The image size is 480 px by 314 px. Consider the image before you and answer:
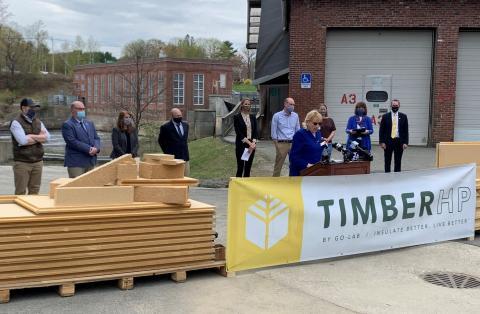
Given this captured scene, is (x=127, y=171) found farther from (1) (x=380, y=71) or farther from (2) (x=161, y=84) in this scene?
(2) (x=161, y=84)

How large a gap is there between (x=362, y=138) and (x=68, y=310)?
813cm

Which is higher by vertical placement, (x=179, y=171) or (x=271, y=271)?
(x=179, y=171)

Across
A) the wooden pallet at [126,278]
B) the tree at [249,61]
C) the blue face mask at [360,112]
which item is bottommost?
the wooden pallet at [126,278]

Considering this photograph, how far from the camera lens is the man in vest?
820 centimetres

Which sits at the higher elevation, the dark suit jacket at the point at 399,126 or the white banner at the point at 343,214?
the dark suit jacket at the point at 399,126

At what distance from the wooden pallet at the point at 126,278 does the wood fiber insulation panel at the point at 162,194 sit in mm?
725

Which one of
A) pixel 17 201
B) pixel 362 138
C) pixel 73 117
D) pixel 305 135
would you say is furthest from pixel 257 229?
pixel 362 138

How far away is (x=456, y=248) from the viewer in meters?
7.87

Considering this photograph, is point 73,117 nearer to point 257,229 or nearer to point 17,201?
point 17,201

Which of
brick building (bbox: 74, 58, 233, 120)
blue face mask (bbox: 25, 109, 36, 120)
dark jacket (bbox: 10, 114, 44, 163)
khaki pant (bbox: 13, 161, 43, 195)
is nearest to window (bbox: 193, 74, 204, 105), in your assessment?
brick building (bbox: 74, 58, 233, 120)

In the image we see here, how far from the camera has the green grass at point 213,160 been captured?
52.4ft

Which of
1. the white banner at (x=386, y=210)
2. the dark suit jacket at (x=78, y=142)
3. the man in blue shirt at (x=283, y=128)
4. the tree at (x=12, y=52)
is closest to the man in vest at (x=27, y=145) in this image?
the dark suit jacket at (x=78, y=142)

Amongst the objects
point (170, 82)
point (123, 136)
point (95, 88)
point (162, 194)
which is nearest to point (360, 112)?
point (123, 136)

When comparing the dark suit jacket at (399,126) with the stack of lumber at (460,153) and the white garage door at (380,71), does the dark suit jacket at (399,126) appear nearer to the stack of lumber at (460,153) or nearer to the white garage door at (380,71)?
the stack of lumber at (460,153)
